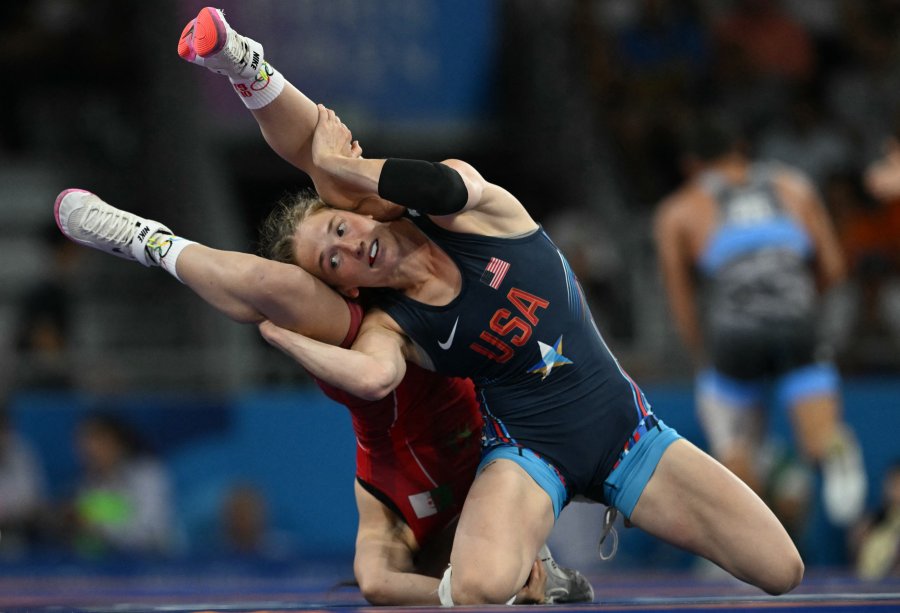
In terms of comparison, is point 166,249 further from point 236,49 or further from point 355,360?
point 355,360

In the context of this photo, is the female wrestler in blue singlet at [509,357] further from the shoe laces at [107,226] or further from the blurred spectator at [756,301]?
the blurred spectator at [756,301]

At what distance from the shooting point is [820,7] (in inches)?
410

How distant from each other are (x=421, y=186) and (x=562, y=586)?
1301mm

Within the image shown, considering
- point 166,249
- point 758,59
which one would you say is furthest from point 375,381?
point 758,59

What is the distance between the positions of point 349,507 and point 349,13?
4.29 metres

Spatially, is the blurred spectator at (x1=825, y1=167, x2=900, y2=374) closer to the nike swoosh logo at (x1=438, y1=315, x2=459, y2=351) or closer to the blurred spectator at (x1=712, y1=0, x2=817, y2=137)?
the blurred spectator at (x1=712, y1=0, x2=817, y2=137)

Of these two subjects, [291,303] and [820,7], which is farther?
[820,7]

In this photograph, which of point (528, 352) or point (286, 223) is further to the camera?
point (286, 223)

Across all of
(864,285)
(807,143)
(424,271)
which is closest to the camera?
(424,271)

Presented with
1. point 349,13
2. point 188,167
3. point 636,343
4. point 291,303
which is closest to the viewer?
point 291,303

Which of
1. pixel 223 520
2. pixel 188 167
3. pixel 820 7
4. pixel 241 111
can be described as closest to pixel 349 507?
pixel 223 520

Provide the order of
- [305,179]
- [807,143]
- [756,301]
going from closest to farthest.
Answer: [756,301] → [807,143] → [305,179]

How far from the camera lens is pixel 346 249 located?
3.65 metres

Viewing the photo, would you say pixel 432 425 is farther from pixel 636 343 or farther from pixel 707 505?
pixel 636 343
